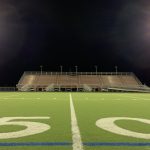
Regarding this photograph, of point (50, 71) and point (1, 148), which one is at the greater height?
point (50, 71)

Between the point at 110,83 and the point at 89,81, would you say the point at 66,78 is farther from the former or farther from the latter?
the point at 110,83

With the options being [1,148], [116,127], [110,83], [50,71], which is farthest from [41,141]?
[50,71]

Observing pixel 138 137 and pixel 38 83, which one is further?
pixel 38 83

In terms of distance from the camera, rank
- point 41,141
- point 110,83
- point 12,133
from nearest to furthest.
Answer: point 41,141
point 12,133
point 110,83

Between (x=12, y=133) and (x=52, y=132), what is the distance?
26.6 inches

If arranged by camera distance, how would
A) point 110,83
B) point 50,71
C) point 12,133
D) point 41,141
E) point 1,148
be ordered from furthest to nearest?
point 50,71 → point 110,83 → point 12,133 → point 41,141 → point 1,148

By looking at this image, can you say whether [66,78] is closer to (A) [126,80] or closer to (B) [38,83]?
(B) [38,83]

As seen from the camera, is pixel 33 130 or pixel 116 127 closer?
pixel 33 130

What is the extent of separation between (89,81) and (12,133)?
262 feet

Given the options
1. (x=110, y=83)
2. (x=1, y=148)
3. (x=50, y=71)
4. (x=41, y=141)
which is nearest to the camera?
(x=1, y=148)

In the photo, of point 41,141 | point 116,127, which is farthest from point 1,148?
point 116,127

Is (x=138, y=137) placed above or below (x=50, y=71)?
below

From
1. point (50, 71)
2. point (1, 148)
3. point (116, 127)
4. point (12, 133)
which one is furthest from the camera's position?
point (50, 71)

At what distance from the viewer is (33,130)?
561 centimetres
